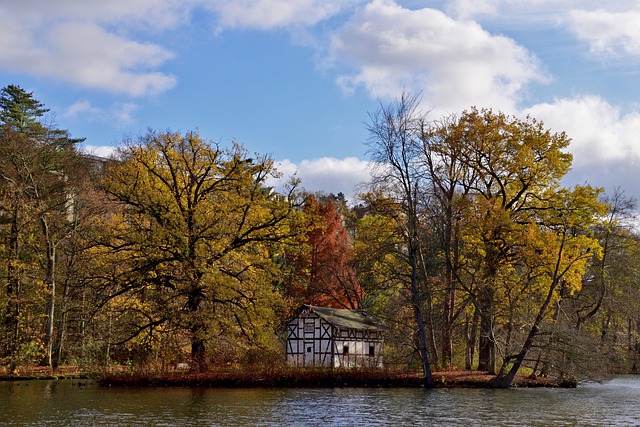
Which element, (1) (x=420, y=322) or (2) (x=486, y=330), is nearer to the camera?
(1) (x=420, y=322)

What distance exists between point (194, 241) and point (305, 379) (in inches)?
374

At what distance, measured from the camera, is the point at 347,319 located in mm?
55281

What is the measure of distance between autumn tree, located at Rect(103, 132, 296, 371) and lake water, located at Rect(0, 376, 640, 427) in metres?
4.40

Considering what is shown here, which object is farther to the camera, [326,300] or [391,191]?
[326,300]

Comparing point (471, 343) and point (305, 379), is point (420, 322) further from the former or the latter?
point (471, 343)

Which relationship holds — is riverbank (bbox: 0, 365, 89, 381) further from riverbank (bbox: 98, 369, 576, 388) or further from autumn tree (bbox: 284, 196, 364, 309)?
autumn tree (bbox: 284, 196, 364, 309)

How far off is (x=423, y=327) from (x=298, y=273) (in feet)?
78.1

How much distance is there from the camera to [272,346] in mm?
41125

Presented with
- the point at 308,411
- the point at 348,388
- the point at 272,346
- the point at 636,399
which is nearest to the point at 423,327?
the point at 348,388

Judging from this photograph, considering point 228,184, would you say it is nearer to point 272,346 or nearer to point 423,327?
point 272,346

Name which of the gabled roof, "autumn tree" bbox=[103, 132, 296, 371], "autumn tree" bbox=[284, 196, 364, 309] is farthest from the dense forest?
"autumn tree" bbox=[284, 196, 364, 309]

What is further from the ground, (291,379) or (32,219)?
(32,219)

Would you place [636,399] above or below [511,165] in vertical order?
below

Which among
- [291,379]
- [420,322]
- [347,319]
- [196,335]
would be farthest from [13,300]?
Result: [347,319]
